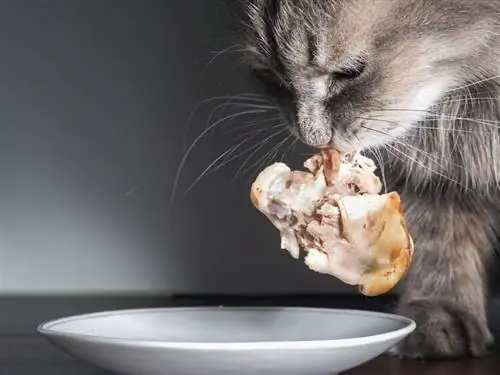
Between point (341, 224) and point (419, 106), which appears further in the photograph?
point (419, 106)

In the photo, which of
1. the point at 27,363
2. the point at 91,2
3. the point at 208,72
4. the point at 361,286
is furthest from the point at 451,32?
the point at 91,2

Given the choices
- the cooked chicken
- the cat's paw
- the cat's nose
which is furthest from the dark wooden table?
the cat's nose

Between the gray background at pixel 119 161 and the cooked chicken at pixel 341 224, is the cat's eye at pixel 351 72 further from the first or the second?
the gray background at pixel 119 161

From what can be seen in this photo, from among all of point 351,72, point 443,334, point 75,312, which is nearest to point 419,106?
point 351,72

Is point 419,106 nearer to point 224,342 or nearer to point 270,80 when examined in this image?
point 270,80

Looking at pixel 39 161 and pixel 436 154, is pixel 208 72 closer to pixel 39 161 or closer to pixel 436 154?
pixel 39 161

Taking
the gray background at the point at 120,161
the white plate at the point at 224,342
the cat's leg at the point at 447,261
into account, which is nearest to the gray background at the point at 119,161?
the gray background at the point at 120,161
